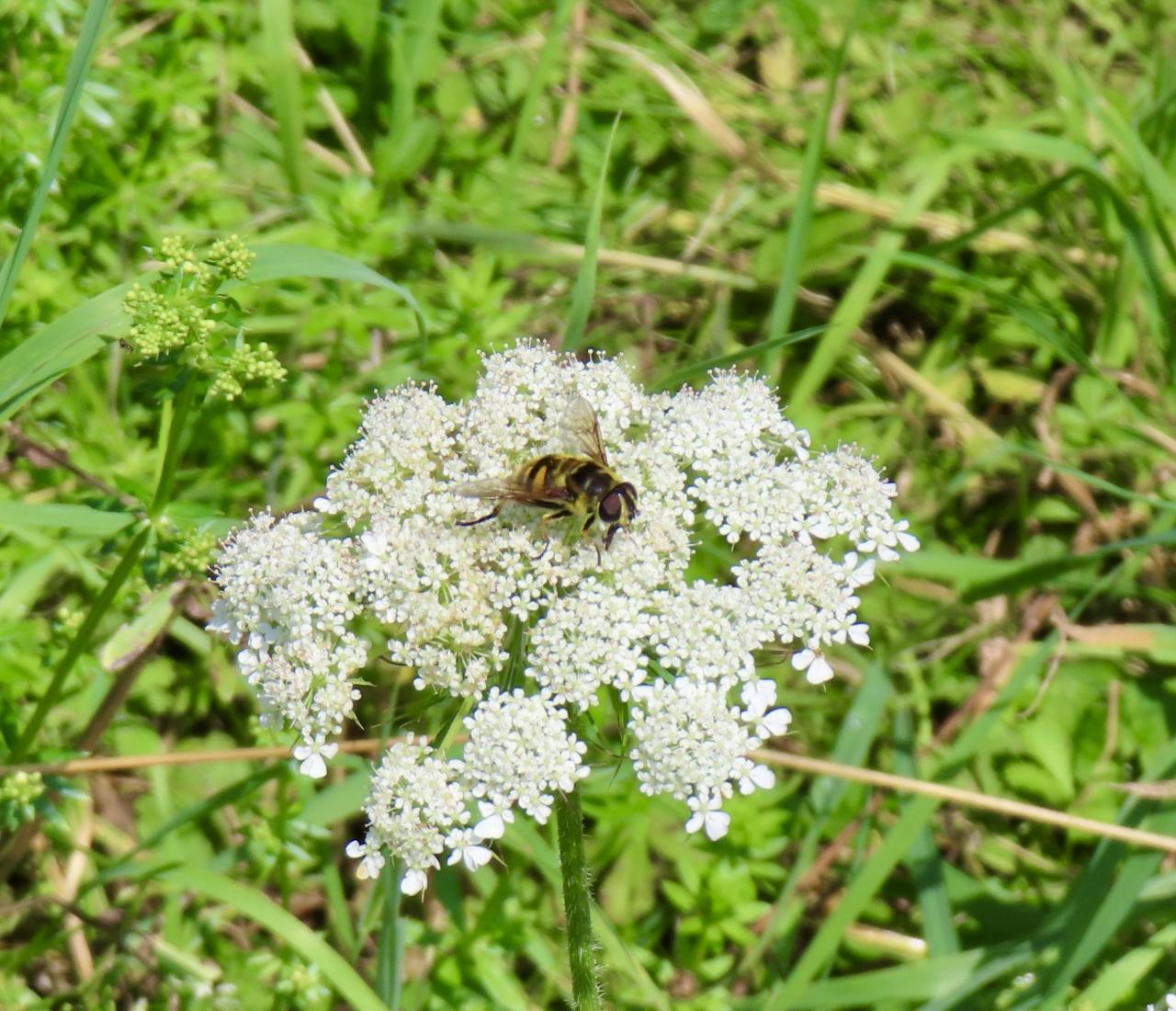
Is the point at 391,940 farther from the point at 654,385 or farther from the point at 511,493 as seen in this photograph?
the point at 654,385

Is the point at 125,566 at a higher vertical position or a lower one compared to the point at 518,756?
lower

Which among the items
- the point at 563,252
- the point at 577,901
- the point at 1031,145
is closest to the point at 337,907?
the point at 577,901

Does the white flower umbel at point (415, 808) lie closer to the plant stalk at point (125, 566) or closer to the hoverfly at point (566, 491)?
the hoverfly at point (566, 491)

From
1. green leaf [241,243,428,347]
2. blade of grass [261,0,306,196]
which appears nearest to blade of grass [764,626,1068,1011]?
green leaf [241,243,428,347]

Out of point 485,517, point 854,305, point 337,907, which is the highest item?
point 485,517

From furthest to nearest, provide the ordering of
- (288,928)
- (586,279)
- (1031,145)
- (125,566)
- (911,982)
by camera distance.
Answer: (1031,145) → (911,982) → (586,279) → (288,928) → (125,566)

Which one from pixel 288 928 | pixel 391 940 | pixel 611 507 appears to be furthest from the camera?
pixel 288 928
